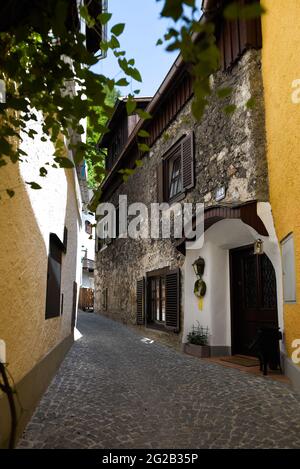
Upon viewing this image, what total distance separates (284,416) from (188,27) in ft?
11.3

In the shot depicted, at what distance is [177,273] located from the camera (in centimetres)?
807

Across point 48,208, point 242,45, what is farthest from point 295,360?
point 242,45

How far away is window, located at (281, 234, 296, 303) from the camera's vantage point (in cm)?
→ 474

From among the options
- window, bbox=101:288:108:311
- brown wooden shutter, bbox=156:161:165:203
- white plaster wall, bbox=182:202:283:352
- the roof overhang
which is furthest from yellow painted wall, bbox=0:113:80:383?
window, bbox=101:288:108:311

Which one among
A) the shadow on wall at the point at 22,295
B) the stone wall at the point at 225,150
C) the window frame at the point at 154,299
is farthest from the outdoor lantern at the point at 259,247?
the window frame at the point at 154,299

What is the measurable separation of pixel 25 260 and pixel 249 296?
4483mm

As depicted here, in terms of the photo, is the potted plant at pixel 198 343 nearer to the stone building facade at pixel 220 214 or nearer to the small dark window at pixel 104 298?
the stone building facade at pixel 220 214

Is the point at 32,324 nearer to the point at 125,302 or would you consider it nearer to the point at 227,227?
the point at 227,227

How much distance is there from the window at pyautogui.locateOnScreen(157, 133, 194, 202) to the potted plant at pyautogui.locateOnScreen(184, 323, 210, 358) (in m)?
2.81

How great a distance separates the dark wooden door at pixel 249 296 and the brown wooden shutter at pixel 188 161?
5.65 feet

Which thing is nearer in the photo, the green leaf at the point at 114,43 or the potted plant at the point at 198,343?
the green leaf at the point at 114,43

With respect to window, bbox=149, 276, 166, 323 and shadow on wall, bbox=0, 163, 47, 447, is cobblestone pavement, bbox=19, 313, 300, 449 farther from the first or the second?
window, bbox=149, 276, 166, 323

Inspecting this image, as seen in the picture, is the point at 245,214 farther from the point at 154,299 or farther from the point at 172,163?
the point at 154,299

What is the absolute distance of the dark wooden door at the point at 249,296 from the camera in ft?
20.2
